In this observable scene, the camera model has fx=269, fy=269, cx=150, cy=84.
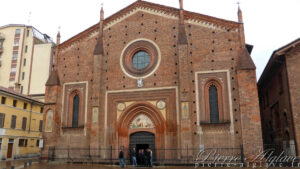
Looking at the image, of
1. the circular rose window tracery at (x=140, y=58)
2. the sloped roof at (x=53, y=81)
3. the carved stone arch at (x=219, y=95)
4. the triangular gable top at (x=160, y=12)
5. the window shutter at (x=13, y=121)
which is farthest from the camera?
the window shutter at (x=13, y=121)

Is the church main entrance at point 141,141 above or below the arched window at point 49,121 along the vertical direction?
below

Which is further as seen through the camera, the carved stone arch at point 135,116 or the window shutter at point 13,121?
the window shutter at point 13,121

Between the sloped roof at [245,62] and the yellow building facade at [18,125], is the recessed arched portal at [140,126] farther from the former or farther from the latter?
the yellow building facade at [18,125]

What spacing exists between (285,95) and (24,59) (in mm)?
38343

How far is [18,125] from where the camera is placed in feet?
97.7

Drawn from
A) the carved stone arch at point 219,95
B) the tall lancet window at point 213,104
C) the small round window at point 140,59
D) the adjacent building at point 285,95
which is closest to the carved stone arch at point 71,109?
the small round window at point 140,59

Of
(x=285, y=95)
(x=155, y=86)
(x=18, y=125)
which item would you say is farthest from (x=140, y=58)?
(x=18, y=125)

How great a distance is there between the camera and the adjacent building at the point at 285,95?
55.8 feet

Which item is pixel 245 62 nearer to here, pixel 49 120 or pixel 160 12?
pixel 160 12

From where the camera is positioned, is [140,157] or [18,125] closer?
[140,157]

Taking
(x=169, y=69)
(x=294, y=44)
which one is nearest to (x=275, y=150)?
(x=294, y=44)

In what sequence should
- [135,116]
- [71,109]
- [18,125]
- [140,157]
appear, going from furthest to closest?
[18,125]
[71,109]
[135,116]
[140,157]

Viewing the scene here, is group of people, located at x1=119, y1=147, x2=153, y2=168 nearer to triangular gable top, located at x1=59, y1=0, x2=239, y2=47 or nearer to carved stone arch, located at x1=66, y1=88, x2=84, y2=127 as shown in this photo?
carved stone arch, located at x1=66, y1=88, x2=84, y2=127

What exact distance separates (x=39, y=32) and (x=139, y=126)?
34567mm
